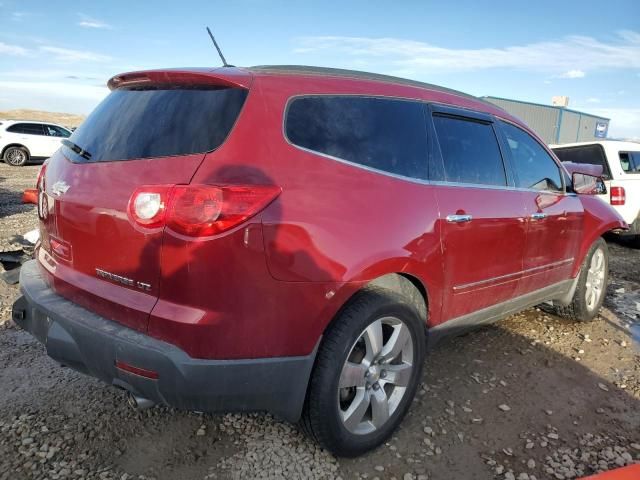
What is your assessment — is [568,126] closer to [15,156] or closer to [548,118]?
[548,118]

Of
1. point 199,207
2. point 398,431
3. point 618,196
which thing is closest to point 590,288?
point 398,431

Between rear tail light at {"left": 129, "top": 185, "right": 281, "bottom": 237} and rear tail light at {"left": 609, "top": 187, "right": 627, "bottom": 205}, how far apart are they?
705 centimetres

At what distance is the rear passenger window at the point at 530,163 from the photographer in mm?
3535

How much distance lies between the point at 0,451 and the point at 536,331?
3824mm

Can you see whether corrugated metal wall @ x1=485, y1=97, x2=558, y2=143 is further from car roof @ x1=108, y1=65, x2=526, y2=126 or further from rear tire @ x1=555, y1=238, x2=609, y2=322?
car roof @ x1=108, y1=65, x2=526, y2=126

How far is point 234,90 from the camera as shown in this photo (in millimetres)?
2141

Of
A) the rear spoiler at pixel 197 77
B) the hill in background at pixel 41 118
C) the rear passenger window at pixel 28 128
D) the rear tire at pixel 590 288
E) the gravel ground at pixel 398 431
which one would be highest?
the rear spoiler at pixel 197 77

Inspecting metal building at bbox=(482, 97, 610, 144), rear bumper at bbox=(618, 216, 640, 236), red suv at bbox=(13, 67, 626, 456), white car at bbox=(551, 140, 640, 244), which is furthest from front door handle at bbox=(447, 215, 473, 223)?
metal building at bbox=(482, 97, 610, 144)

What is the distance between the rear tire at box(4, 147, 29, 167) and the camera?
1764 centimetres

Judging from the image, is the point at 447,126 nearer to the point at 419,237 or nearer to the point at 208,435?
the point at 419,237

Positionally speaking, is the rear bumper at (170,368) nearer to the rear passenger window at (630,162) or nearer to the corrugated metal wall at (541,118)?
the rear passenger window at (630,162)

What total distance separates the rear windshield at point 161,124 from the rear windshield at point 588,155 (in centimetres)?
700

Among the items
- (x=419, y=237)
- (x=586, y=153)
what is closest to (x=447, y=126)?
(x=419, y=237)

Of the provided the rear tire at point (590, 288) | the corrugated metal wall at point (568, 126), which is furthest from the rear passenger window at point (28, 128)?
the corrugated metal wall at point (568, 126)
